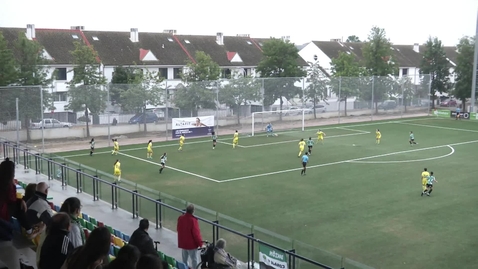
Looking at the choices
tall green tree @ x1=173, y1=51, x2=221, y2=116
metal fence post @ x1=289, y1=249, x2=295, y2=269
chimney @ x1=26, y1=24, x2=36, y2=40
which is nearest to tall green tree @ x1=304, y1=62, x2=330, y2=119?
tall green tree @ x1=173, y1=51, x2=221, y2=116

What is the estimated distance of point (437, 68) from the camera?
62.3 m

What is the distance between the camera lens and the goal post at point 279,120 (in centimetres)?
4303

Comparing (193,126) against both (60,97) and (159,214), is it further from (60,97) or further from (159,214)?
(159,214)

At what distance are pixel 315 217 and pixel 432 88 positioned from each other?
48.5m

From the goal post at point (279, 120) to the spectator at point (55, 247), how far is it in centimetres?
3579

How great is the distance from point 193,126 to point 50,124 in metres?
10.1

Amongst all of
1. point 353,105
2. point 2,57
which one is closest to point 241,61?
point 353,105

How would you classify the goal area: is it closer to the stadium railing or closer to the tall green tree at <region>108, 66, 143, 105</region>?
the tall green tree at <region>108, 66, 143, 105</region>

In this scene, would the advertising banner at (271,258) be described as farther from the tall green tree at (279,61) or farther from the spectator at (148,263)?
the tall green tree at (279,61)

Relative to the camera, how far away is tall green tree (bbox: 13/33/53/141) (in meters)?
32.6

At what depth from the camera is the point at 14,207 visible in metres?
7.84

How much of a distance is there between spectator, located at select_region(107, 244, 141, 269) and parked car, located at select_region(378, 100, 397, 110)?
5015 cm

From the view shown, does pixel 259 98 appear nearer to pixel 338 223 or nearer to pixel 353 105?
pixel 353 105

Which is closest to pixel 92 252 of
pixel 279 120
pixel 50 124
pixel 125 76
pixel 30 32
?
pixel 50 124
